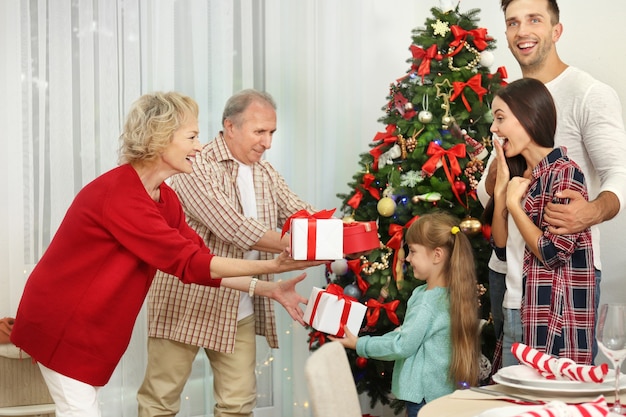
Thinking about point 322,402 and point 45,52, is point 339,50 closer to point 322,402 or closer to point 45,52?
point 45,52

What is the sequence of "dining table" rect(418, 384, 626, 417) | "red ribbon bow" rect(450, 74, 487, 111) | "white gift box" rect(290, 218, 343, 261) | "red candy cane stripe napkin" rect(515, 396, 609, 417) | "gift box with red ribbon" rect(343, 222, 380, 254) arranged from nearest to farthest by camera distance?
"red candy cane stripe napkin" rect(515, 396, 609, 417) → "dining table" rect(418, 384, 626, 417) → "white gift box" rect(290, 218, 343, 261) → "gift box with red ribbon" rect(343, 222, 380, 254) → "red ribbon bow" rect(450, 74, 487, 111)

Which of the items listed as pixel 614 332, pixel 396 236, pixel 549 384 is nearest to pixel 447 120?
pixel 396 236

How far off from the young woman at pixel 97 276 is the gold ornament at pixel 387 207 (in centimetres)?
111

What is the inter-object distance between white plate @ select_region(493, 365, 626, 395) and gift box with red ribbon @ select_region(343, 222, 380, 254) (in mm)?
949

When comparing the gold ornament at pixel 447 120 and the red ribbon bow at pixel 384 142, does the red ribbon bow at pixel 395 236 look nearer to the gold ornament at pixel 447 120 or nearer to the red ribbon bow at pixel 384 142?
the red ribbon bow at pixel 384 142

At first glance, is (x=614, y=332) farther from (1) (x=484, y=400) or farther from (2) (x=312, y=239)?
(2) (x=312, y=239)

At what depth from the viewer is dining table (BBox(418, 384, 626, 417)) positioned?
68.5 inches

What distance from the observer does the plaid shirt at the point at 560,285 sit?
2.55m

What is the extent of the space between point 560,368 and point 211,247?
1.83 m

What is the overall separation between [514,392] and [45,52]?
3.01m

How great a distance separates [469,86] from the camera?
12.1ft

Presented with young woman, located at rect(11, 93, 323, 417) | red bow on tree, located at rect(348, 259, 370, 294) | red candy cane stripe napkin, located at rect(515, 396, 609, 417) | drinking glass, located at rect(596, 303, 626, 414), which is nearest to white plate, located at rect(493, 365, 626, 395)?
drinking glass, located at rect(596, 303, 626, 414)

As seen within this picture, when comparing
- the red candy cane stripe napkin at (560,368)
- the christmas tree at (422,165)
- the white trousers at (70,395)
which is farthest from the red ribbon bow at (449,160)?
the white trousers at (70,395)

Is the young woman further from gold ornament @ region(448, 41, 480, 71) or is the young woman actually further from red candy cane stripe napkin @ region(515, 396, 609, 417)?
gold ornament @ region(448, 41, 480, 71)
